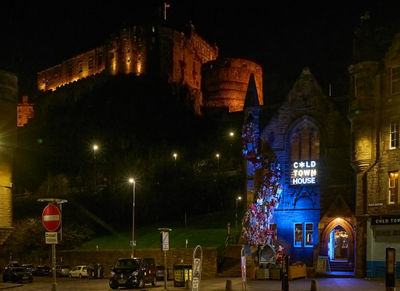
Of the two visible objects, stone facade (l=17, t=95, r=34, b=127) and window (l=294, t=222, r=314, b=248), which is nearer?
window (l=294, t=222, r=314, b=248)

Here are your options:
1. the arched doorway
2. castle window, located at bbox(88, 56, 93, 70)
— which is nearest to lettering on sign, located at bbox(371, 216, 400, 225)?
the arched doorway

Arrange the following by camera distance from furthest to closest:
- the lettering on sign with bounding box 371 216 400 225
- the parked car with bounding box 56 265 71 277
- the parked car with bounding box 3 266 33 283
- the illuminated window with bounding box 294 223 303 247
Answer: the parked car with bounding box 56 265 71 277 < the illuminated window with bounding box 294 223 303 247 < the parked car with bounding box 3 266 33 283 < the lettering on sign with bounding box 371 216 400 225

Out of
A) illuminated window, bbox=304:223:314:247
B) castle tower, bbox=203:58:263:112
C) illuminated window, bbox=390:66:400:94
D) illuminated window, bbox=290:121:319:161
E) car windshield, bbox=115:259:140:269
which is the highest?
castle tower, bbox=203:58:263:112

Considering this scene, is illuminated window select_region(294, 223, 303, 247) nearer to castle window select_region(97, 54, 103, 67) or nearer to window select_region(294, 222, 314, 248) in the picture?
window select_region(294, 222, 314, 248)

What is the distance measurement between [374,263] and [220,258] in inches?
434

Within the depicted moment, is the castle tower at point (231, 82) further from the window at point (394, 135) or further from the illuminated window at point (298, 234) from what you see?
the window at point (394, 135)

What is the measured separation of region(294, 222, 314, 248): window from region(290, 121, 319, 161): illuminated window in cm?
490

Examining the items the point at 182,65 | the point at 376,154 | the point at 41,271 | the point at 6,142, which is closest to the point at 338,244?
the point at 376,154

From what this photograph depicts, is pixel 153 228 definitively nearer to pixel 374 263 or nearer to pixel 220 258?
pixel 220 258

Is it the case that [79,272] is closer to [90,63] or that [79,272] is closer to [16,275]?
[16,275]

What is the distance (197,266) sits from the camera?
19.6 metres

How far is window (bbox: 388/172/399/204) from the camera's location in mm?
36344

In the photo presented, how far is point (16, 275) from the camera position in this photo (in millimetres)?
39594

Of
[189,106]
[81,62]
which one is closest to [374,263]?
[189,106]
